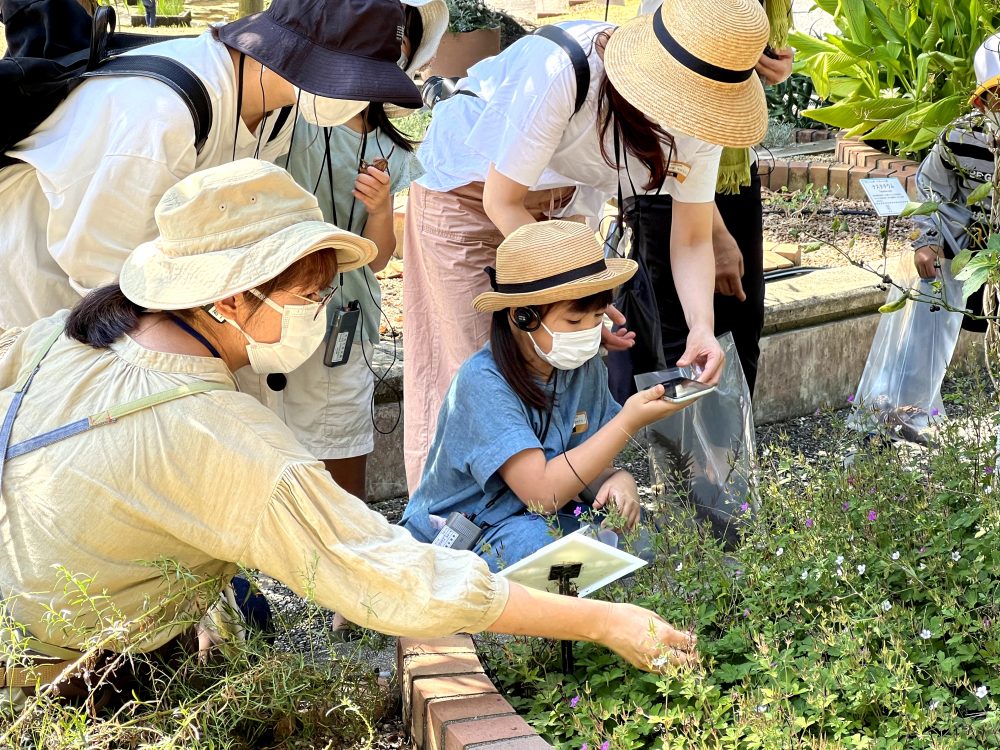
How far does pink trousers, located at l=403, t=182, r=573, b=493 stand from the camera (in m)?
3.09

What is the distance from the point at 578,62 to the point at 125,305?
1219 millimetres

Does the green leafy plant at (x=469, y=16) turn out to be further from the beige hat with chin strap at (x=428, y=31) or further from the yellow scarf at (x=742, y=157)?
the beige hat with chin strap at (x=428, y=31)

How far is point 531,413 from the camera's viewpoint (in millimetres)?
2883

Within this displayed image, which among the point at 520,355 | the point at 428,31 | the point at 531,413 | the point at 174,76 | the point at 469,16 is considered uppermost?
the point at 174,76

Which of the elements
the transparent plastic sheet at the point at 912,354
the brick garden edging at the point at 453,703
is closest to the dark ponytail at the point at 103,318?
the brick garden edging at the point at 453,703

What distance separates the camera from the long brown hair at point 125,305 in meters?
1.94

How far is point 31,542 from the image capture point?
1.89 m

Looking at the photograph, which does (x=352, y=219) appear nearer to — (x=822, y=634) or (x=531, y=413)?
(x=531, y=413)

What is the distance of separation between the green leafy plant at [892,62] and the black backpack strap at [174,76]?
3592mm

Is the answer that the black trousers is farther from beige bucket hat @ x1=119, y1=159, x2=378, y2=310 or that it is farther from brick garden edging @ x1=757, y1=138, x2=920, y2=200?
brick garden edging @ x1=757, y1=138, x2=920, y2=200

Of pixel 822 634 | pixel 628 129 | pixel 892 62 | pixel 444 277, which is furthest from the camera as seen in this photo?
pixel 892 62

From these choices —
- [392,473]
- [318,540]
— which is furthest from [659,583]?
[392,473]

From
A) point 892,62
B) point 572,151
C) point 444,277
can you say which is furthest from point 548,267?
point 892,62

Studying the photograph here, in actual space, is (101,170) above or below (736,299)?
above
